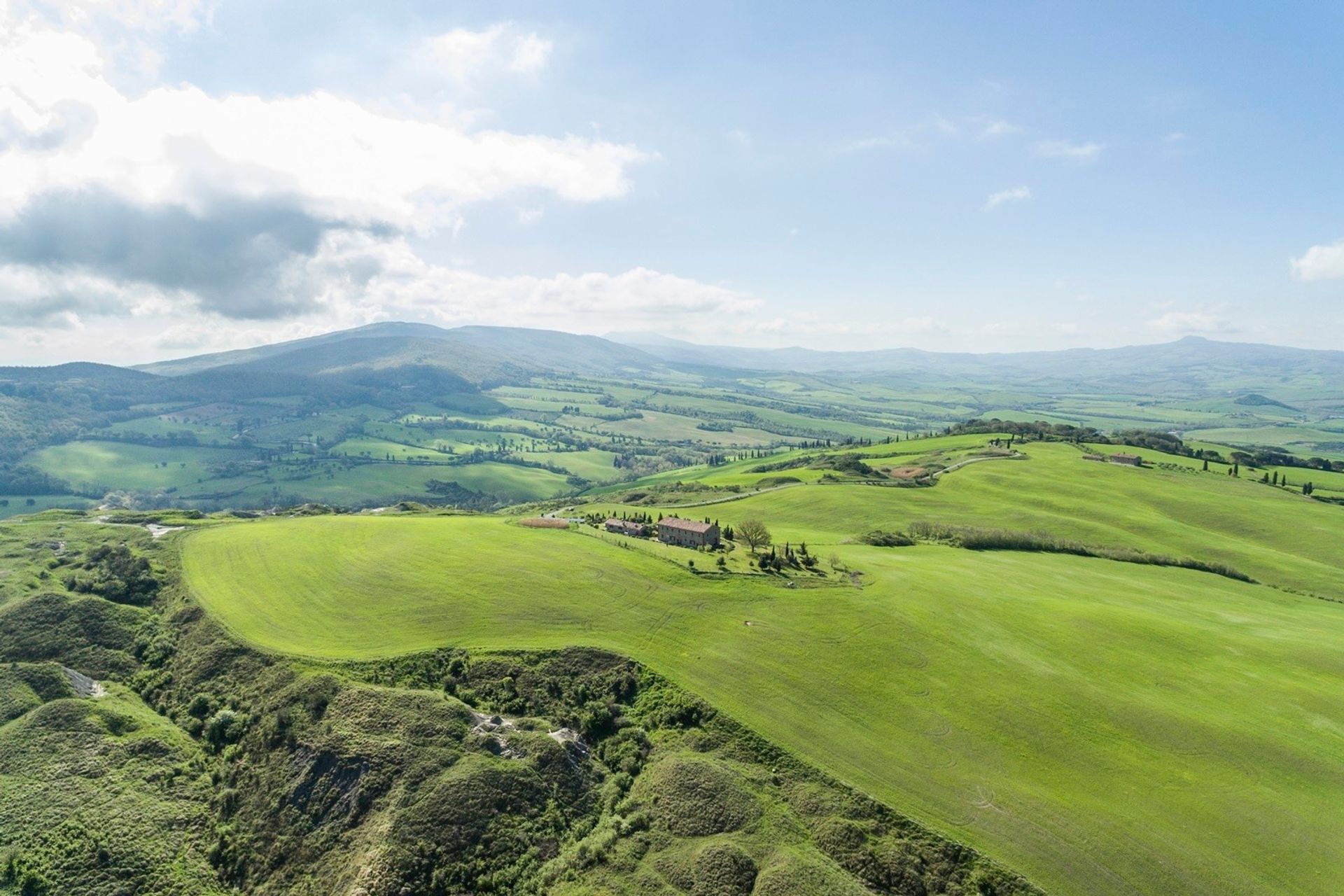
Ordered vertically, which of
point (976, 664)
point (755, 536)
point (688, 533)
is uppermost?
point (755, 536)

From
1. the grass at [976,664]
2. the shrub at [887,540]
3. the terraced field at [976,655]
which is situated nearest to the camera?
the grass at [976,664]

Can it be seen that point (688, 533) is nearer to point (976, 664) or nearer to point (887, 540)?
point (887, 540)

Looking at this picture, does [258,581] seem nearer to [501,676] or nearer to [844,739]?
[501,676]

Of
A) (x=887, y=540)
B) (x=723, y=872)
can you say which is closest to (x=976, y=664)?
(x=723, y=872)

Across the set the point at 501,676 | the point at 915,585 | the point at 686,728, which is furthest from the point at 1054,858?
the point at 501,676

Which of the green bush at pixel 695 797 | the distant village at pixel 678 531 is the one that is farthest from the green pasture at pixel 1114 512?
the green bush at pixel 695 797

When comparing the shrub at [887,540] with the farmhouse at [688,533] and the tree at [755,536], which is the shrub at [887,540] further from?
the farmhouse at [688,533]

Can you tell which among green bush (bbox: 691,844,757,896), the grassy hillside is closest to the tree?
the grassy hillside
